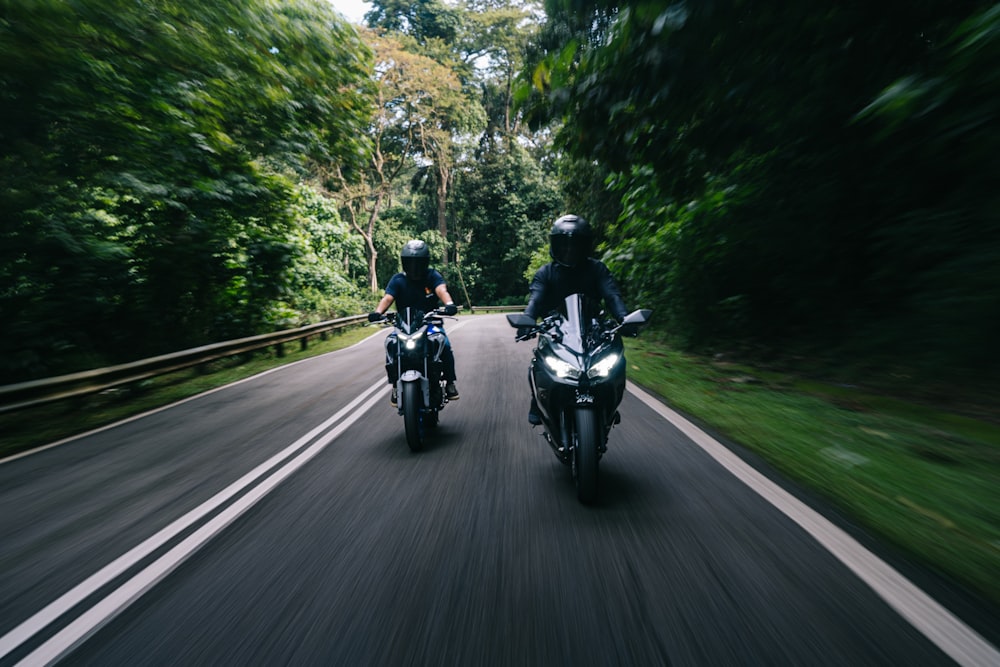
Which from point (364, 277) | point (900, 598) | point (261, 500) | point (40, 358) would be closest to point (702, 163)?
point (900, 598)

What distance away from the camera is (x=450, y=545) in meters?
3.18

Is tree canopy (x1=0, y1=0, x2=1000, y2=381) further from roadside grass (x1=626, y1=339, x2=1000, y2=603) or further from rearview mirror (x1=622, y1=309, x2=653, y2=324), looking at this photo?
rearview mirror (x1=622, y1=309, x2=653, y2=324)

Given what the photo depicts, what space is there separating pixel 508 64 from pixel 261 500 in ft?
137

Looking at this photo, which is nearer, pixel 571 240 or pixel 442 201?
pixel 571 240

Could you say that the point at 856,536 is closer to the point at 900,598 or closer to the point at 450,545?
the point at 900,598

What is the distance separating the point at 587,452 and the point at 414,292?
10.5 feet

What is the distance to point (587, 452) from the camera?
359cm

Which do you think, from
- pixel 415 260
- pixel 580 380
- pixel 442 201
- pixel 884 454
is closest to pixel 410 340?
pixel 415 260

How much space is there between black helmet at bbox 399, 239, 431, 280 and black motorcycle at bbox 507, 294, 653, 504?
83.6 inches

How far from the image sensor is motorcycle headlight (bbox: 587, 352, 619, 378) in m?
3.76

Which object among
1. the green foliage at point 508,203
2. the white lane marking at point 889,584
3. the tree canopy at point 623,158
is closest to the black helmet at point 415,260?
the tree canopy at point 623,158

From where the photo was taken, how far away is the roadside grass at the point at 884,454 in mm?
2928

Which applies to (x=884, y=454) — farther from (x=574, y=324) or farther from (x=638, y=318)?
(x=574, y=324)

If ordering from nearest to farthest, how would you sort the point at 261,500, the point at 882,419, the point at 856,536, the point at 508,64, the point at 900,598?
the point at 900,598, the point at 856,536, the point at 261,500, the point at 882,419, the point at 508,64
